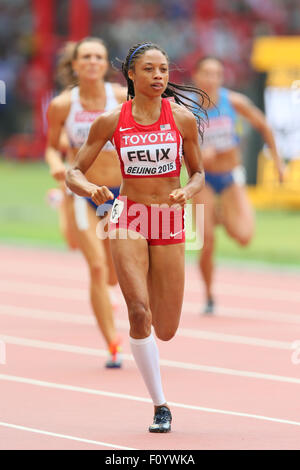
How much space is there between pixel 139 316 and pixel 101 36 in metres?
30.2

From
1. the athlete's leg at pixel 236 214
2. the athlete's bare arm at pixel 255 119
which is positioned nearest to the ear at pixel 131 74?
the athlete's bare arm at pixel 255 119

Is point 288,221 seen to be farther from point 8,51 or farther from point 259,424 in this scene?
point 8,51

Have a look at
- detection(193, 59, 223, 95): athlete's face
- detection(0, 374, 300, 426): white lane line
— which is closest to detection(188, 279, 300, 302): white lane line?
detection(193, 59, 223, 95): athlete's face

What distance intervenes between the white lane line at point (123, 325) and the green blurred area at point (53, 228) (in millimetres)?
4657

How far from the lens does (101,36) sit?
36938mm

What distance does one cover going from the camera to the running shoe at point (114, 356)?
31.9ft

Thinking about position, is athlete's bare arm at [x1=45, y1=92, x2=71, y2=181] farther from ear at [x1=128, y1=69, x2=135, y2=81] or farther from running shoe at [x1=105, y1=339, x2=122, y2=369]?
ear at [x1=128, y1=69, x2=135, y2=81]

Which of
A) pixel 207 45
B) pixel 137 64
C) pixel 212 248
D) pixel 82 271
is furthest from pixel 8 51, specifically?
pixel 137 64

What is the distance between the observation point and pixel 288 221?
22547 mm

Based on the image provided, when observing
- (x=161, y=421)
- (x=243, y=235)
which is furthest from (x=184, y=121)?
(x=243, y=235)

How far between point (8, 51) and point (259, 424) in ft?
112
